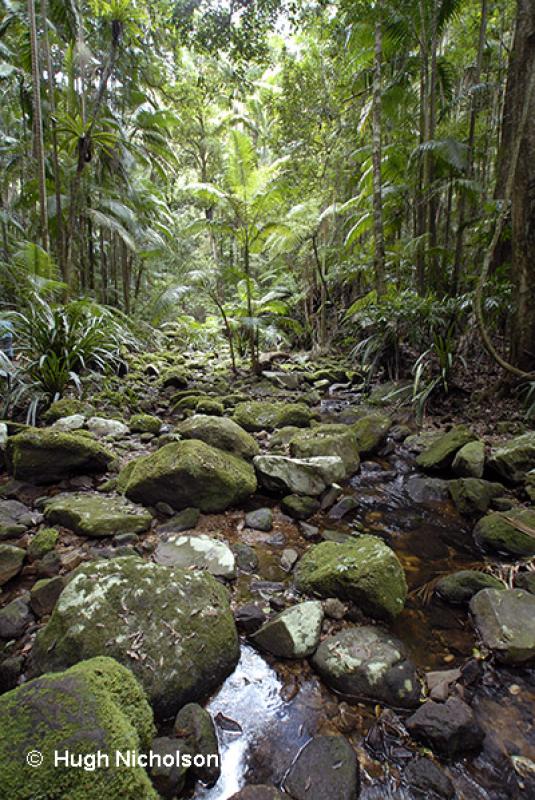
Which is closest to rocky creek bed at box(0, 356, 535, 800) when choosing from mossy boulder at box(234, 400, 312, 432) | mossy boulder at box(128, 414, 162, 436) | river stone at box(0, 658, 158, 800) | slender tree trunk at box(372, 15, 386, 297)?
river stone at box(0, 658, 158, 800)

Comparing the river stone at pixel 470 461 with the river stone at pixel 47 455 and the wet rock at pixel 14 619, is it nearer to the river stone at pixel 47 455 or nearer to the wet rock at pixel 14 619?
the river stone at pixel 47 455

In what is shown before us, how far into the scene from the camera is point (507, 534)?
2.56 metres

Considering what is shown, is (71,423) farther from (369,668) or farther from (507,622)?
(507,622)

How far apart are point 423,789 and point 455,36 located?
1240cm

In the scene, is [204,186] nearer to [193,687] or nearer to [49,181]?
[49,181]

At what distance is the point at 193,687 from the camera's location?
155cm

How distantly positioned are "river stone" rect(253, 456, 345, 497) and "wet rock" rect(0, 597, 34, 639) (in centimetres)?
179

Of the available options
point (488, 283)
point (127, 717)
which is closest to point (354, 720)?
point (127, 717)

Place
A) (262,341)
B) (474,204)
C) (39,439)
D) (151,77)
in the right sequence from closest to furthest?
(39,439) → (474,204) → (262,341) → (151,77)

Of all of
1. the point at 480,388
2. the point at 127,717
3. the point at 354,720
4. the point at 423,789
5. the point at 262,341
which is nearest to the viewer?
the point at 127,717

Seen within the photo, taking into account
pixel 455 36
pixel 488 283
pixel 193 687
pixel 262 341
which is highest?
pixel 455 36

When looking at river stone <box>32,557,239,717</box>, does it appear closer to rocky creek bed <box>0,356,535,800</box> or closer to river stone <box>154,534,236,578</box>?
rocky creek bed <box>0,356,535,800</box>

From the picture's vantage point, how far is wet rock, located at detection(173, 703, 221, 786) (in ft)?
4.27

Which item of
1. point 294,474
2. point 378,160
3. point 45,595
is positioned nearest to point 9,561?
point 45,595
